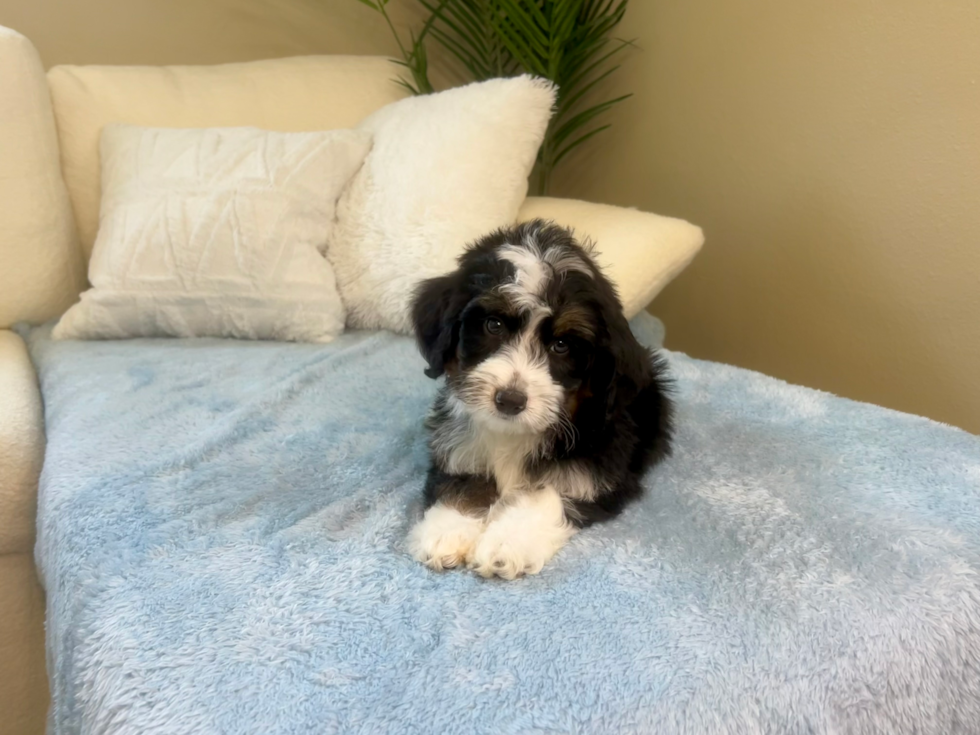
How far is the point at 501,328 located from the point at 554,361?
13 cm

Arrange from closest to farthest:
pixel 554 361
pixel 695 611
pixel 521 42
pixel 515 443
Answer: pixel 695 611 < pixel 554 361 < pixel 515 443 < pixel 521 42

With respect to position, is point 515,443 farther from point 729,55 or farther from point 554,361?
point 729,55

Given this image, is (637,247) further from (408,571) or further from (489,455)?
(408,571)

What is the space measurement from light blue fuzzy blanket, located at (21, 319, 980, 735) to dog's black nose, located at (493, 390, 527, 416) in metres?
0.31

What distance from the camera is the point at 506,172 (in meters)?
2.57

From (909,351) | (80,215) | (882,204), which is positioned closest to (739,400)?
(909,351)

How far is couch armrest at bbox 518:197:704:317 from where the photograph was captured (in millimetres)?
2299

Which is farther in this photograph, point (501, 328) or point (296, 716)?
point (501, 328)

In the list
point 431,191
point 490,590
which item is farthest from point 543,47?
point 490,590

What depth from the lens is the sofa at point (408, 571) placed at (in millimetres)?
1021

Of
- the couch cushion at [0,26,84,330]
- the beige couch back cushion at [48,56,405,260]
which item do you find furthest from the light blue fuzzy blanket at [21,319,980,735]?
the beige couch back cushion at [48,56,405,260]

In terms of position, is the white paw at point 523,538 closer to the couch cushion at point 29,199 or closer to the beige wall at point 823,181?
the beige wall at point 823,181

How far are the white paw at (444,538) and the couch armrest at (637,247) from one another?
1.11m

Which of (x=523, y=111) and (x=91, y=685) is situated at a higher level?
(x=523, y=111)
